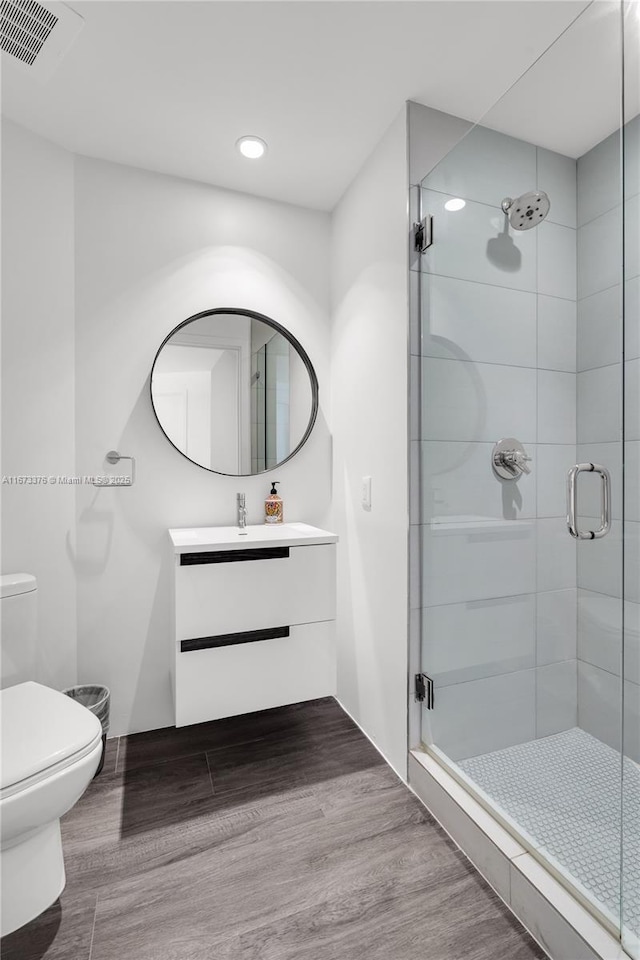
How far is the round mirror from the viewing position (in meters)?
2.01

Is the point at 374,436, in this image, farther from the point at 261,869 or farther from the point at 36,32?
the point at 36,32

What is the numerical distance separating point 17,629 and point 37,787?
676 mm

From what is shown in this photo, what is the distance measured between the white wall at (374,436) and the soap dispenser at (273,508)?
11.0 inches

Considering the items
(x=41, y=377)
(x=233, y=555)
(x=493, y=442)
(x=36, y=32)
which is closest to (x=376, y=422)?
(x=493, y=442)

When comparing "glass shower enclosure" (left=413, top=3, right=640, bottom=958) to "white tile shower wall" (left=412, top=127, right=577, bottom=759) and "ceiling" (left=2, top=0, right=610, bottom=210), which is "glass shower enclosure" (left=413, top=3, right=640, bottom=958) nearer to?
"white tile shower wall" (left=412, top=127, right=577, bottom=759)

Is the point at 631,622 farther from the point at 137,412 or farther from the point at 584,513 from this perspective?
the point at 137,412

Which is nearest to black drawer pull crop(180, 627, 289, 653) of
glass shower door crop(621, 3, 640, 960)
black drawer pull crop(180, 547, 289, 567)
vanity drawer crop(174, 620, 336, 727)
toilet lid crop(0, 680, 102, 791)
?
vanity drawer crop(174, 620, 336, 727)

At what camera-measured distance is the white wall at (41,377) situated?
1758mm

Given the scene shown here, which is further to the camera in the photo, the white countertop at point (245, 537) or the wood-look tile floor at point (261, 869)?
the white countertop at point (245, 537)

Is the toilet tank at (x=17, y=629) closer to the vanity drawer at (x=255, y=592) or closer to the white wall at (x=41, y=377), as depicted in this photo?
the white wall at (x=41, y=377)

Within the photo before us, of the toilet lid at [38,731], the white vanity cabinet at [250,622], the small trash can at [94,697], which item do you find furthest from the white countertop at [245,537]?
the small trash can at [94,697]

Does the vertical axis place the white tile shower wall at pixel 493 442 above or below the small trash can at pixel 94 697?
above

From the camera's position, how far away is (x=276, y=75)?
1513mm

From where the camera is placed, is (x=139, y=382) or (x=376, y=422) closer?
(x=376, y=422)
